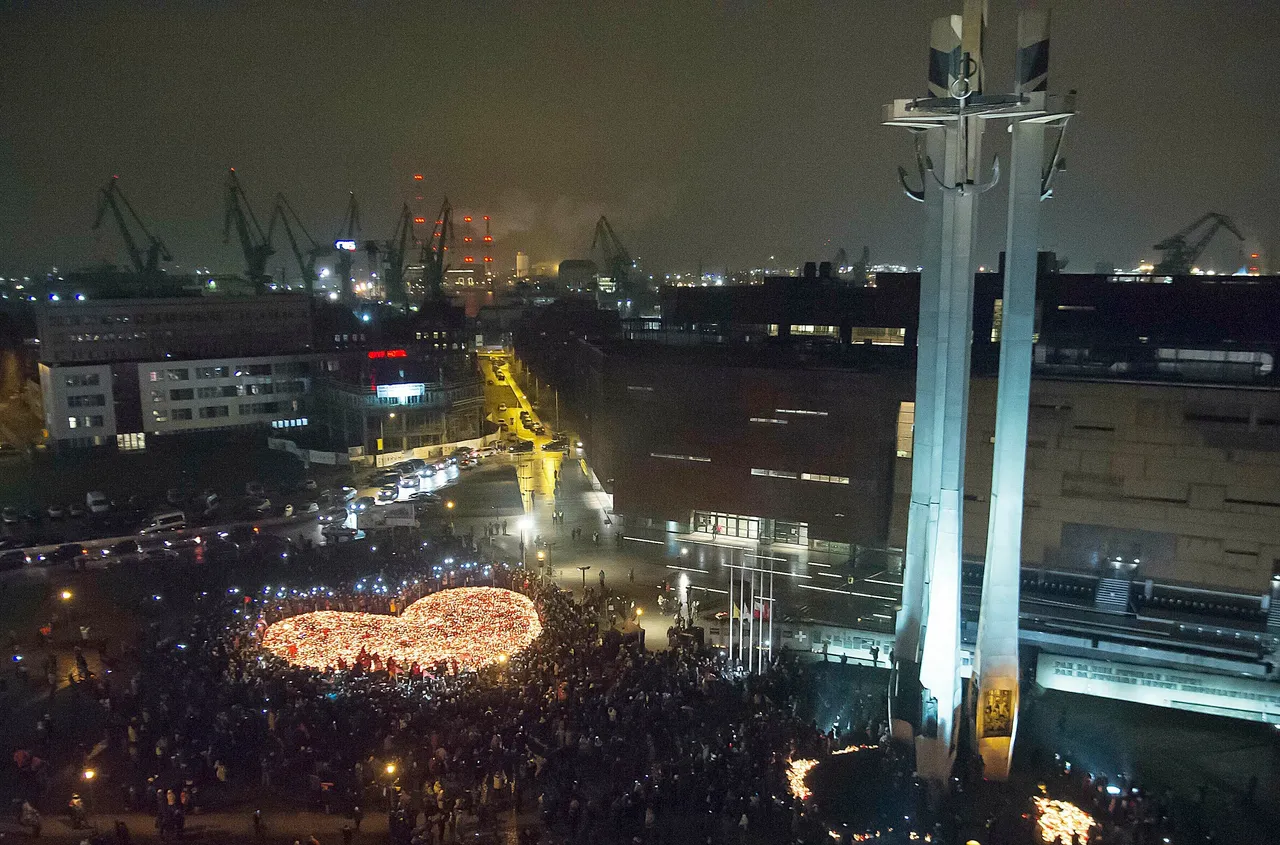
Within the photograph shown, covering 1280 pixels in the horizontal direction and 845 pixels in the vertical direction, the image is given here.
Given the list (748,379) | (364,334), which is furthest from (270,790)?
(364,334)

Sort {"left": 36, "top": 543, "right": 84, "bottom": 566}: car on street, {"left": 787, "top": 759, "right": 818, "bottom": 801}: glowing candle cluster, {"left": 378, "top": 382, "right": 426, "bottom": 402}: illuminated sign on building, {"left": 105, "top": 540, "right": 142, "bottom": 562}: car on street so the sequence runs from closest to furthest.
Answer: {"left": 787, "top": 759, "right": 818, "bottom": 801}: glowing candle cluster
{"left": 36, "top": 543, "right": 84, "bottom": 566}: car on street
{"left": 105, "top": 540, "right": 142, "bottom": 562}: car on street
{"left": 378, "top": 382, "right": 426, "bottom": 402}: illuminated sign on building

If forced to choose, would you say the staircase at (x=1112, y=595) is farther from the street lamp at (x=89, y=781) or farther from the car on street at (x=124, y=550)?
the car on street at (x=124, y=550)

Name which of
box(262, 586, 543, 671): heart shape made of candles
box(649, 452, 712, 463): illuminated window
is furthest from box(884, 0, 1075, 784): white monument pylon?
box(649, 452, 712, 463): illuminated window

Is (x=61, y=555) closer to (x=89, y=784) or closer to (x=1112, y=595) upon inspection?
(x=89, y=784)

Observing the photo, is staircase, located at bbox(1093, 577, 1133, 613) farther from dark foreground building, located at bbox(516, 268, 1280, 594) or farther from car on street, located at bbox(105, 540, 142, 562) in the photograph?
car on street, located at bbox(105, 540, 142, 562)

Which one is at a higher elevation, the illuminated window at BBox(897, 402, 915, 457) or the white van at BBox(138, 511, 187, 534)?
the illuminated window at BBox(897, 402, 915, 457)

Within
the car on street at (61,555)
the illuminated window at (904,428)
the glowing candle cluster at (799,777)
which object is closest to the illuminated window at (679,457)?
the illuminated window at (904,428)
